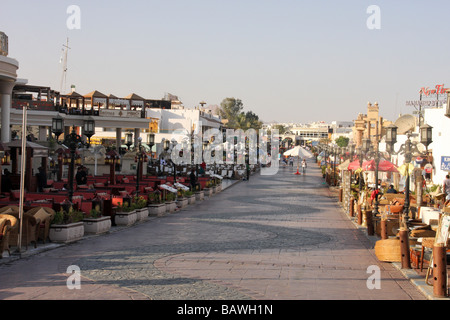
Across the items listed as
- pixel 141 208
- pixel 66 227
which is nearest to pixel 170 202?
pixel 141 208

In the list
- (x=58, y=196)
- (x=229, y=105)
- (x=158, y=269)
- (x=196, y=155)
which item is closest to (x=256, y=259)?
(x=158, y=269)

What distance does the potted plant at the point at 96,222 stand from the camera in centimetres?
1633

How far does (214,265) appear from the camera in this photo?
1196 centimetres

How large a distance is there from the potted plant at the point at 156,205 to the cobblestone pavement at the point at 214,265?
171cm

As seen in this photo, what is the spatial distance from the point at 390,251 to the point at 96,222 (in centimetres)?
821

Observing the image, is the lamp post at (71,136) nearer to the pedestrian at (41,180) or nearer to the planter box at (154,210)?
the pedestrian at (41,180)

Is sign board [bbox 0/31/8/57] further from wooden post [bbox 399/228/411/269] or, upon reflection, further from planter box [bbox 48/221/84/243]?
wooden post [bbox 399/228/411/269]

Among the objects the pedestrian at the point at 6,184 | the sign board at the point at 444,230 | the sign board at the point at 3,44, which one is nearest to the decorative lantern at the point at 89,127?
the pedestrian at the point at 6,184

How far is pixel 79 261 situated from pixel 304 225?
386 inches

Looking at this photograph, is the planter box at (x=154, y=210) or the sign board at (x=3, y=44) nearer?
the planter box at (x=154, y=210)

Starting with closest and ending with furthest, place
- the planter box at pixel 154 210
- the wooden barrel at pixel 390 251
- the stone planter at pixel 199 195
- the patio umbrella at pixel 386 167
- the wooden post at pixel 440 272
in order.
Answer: the wooden post at pixel 440 272
the wooden barrel at pixel 390 251
the planter box at pixel 154 210
the patio umbrella at pixel 386 167
the stone planter at pixel 199 195

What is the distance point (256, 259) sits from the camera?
12.8m

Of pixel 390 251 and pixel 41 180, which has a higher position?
pixel 41 180

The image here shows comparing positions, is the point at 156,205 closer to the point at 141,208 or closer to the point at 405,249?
the point at 141,208
